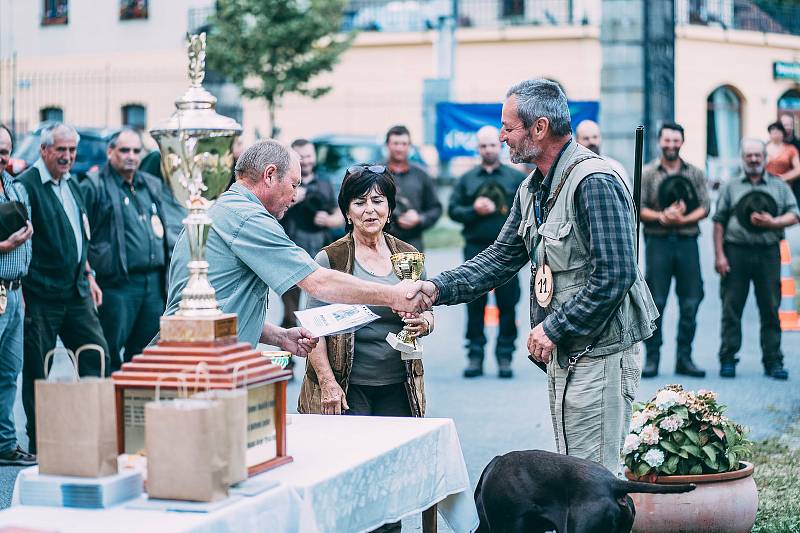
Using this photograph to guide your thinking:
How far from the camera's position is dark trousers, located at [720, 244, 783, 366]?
11.9m

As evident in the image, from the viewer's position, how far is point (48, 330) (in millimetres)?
8680

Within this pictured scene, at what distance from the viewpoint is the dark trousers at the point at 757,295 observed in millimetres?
11852

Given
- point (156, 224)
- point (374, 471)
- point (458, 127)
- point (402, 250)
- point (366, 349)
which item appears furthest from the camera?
point (458, 127)

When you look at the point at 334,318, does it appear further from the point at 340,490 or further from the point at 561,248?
the point at 340,490

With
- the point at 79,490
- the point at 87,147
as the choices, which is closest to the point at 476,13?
the point at 87,147

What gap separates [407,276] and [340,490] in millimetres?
2003

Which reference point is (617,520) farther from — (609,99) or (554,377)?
(609,99)

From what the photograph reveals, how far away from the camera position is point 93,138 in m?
21.6

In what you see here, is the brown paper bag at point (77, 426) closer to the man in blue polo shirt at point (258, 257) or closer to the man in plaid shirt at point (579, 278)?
the man in blue polo shirt at point (258, 257)

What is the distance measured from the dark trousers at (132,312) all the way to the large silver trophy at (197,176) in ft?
18.5

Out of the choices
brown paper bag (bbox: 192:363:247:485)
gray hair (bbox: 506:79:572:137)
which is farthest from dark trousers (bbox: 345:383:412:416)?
brown paper bag (bbox: 192:363:247:485)

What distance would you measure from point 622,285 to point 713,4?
115ft

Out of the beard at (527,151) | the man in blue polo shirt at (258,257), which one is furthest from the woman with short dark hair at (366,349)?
the beard at (527,151)

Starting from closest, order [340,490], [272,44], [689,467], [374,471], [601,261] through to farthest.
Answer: [340,490] < [374,471] < [601,261] < [689,467] < [272,44]
